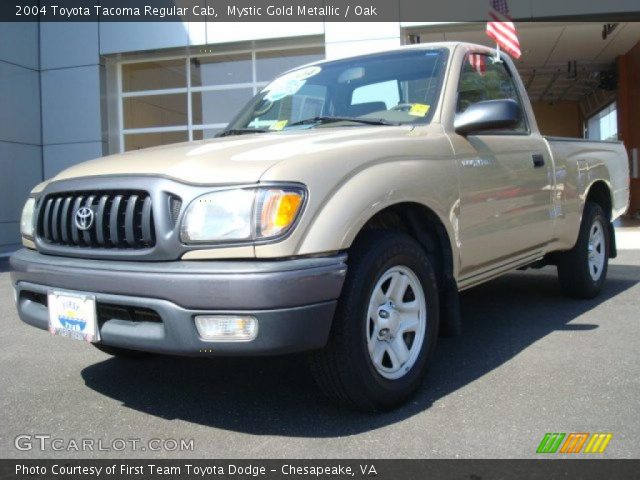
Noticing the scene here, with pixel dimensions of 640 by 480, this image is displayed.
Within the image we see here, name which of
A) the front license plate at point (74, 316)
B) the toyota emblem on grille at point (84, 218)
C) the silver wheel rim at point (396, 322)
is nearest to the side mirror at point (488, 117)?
the silver wheel rim at point (396, 322)

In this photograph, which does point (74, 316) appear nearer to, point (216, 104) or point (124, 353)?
point (124, 353)

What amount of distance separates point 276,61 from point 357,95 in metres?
9.28

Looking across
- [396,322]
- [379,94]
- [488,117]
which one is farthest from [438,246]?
[379,94]

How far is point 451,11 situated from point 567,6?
6.77 ft

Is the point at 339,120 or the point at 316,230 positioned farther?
the point at 339,120

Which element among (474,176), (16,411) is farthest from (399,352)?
(16,411)

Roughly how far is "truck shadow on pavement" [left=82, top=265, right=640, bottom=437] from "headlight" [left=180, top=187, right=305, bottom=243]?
908 mm

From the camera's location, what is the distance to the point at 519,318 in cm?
473

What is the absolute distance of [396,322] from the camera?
2.93 metres

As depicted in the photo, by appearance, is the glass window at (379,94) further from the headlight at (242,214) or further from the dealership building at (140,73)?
the dealership building at (140,73)

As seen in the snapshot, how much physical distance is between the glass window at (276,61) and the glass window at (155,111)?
1.81 metres

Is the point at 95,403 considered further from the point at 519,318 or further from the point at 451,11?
the point at 451,11

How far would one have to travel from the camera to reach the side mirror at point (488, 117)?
10.9 feet

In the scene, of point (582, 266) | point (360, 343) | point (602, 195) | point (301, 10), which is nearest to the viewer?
point (360, 343)
